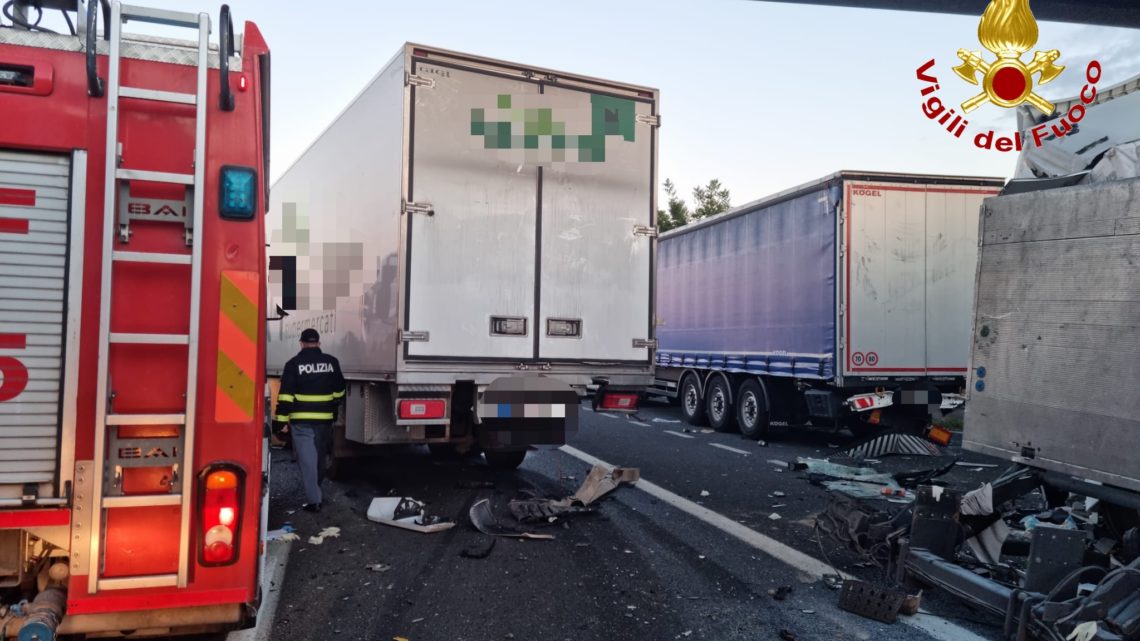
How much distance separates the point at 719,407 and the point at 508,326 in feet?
25.9

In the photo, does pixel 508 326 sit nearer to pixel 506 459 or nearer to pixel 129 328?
pixel 506 459

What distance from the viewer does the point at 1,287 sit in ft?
→ 7.78

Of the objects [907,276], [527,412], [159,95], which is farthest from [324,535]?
[907,276]

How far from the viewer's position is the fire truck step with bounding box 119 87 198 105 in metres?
2.51

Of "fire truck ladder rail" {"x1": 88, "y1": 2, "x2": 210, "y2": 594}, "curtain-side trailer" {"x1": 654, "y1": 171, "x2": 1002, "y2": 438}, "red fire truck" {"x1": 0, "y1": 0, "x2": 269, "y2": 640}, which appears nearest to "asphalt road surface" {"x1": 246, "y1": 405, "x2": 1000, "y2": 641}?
"red fire truck" {"x1": 0, "y1": 0, "x2": 269, "y2": 640}

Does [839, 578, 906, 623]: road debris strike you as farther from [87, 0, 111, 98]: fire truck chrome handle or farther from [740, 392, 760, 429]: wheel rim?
[740, 392, 760, 429]: wheel rim

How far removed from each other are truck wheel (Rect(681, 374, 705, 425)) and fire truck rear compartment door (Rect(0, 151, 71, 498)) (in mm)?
12513

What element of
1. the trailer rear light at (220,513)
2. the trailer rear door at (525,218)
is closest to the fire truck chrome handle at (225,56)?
the trailer rear light at (220,513)

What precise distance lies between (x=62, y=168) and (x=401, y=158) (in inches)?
147

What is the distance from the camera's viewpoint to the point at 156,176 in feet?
8.29

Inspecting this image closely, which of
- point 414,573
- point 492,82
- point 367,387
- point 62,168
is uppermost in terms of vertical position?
point 492,82

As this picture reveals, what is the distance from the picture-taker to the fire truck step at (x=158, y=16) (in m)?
2.55

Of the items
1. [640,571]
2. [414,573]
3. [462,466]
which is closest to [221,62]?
[414,573]

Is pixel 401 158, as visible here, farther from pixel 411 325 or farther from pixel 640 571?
pixel 640 571
